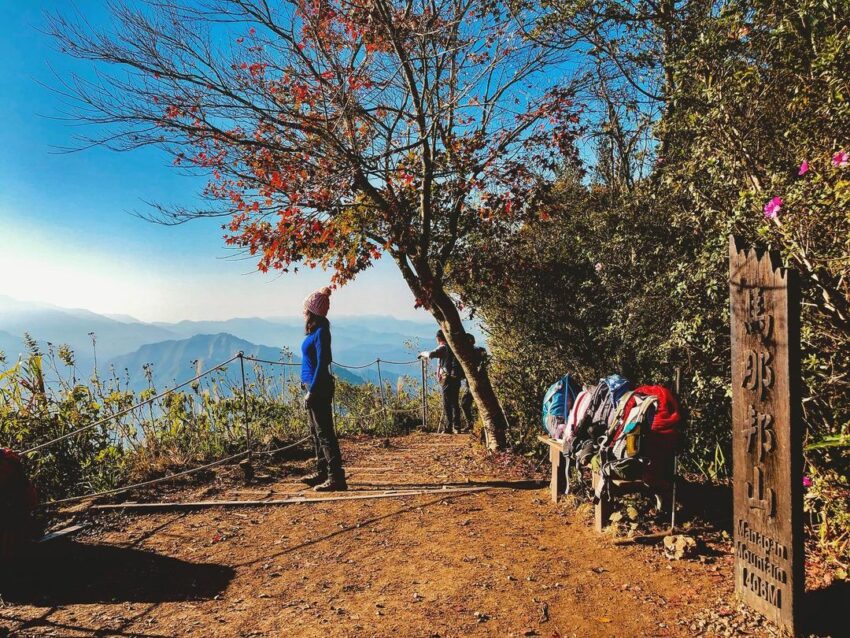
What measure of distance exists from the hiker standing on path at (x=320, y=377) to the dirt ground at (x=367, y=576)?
50 cm

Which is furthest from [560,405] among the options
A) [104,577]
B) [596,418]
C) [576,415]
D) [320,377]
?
[104,577]

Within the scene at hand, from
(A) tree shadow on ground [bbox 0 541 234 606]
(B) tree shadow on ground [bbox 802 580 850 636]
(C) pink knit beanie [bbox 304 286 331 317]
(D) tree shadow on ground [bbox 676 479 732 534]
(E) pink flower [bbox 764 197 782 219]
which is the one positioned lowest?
(A) tree shadow on ground [bbox 0 541 234 606]

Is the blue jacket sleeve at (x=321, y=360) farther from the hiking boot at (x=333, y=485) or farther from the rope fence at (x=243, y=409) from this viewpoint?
the hiking boot at (x=333, y=485)

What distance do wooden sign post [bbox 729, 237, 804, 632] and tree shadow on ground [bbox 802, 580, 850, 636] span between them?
0.16m

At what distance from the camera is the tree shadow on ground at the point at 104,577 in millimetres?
3809

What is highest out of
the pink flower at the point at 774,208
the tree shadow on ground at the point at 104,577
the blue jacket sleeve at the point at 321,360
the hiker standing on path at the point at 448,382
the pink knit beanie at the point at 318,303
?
the pink flower at the point at 774,208

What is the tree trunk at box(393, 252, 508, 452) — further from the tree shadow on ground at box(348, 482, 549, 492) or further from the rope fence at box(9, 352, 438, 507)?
the rope fence at box(9, 352, 438, 507)

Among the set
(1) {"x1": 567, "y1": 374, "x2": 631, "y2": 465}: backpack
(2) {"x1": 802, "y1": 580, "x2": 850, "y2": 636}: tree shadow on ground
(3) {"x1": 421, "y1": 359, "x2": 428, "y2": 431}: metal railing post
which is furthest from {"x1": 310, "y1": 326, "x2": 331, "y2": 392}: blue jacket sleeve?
(3) {"x1": 421, "y1": 359, "x2": 428, "y2": 431}: metal railing post

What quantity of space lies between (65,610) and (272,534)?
5.14 feet

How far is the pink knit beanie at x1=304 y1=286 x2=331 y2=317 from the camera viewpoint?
5742mm

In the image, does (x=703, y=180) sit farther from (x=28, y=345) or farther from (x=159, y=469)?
(x=28, y=345)

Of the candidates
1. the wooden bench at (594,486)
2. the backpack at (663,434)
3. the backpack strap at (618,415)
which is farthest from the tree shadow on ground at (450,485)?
the backpack at (663,434)

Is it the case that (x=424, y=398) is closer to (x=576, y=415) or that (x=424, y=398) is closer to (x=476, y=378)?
(x=476, y=378)

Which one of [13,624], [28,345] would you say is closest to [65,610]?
[13,624]
